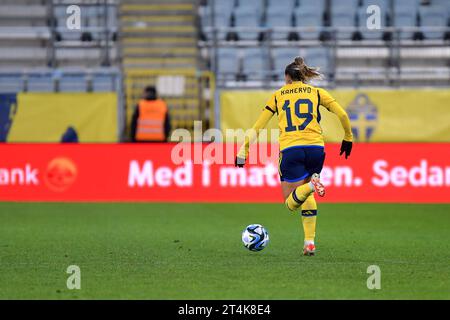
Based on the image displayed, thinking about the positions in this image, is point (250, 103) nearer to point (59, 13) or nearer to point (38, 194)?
point (38, 194)

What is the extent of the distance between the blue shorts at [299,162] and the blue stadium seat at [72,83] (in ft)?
34.8

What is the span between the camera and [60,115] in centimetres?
1945

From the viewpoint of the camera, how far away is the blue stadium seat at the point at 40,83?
2034cm

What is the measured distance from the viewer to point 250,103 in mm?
19406

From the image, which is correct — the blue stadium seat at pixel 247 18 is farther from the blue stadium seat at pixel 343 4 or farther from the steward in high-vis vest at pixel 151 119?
the steward in high-vis vest at pixel 151 119

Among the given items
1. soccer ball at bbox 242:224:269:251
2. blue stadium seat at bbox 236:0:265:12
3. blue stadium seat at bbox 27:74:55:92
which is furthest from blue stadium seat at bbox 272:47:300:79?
soccer ball at bbox 242:224:269:251

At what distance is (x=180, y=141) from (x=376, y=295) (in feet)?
39.3

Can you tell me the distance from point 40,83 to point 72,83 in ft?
2.10

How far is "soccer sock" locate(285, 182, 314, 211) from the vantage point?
33.1ft

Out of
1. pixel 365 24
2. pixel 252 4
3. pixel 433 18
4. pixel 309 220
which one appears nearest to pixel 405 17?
pixel 433 18

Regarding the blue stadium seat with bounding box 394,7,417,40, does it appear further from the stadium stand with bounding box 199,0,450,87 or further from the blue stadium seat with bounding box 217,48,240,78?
the blue stadium seat with bounding box 217,48,240,78

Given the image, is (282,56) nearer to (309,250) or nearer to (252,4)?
(252,4)
